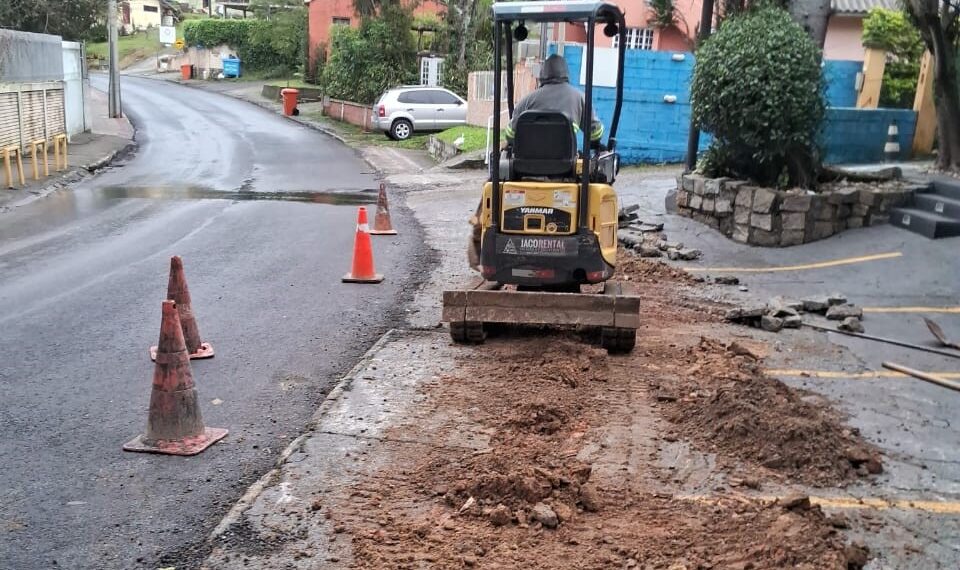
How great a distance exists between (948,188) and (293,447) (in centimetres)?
1000

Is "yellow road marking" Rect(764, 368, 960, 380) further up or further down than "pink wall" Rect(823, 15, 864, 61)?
further down

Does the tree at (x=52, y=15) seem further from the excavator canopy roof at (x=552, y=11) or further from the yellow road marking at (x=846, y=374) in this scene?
the yellow road marking at (x=846, y=374)

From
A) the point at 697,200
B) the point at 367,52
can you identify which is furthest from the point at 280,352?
the point at 367,52

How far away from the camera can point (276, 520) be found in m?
4.34

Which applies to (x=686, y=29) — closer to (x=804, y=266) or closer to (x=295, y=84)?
(x=804, y=266)

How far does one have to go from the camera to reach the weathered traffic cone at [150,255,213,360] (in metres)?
6.90

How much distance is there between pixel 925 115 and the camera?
15.2m

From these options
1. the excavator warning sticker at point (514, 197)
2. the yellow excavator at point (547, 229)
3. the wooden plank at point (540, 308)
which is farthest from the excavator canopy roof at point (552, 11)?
the wooden plank at point (540, 308)

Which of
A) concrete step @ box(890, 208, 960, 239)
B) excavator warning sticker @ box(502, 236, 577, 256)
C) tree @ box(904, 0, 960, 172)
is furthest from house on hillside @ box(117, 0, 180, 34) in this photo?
excavator warning sticker @ box(502, 236, 577, 256)

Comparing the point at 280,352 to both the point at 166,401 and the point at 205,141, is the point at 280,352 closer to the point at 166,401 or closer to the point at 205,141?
the point at 166,401

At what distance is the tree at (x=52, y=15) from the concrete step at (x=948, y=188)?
37779 millimetres

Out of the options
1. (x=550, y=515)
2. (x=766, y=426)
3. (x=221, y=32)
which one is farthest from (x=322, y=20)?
(x=550, y=515)

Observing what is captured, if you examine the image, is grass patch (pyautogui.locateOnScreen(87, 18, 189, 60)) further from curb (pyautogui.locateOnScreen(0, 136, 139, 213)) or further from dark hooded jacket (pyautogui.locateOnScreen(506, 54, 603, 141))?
dark hooded jacket (pyautogui.locateOnScreen(506, 54, 603, 141))

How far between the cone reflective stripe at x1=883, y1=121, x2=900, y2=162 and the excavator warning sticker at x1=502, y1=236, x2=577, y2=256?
1022 centimetres
